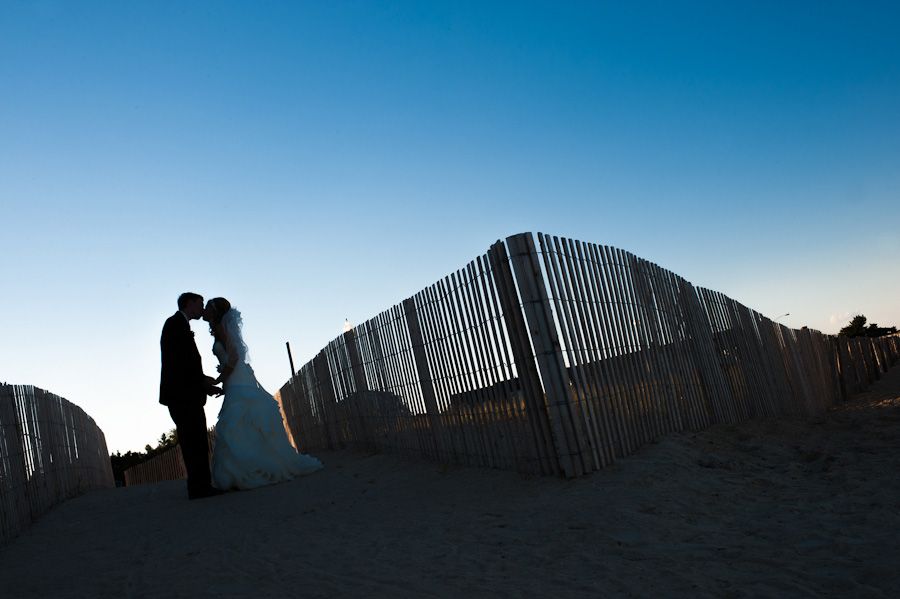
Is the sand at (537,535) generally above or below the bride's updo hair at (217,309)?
below

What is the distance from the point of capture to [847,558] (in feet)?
8.86

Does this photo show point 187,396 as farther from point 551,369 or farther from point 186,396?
point 551,369

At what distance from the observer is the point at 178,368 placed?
6.03 meters

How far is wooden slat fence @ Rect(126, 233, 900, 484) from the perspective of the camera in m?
4.55

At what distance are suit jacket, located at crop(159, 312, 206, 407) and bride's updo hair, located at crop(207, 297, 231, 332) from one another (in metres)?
0.54

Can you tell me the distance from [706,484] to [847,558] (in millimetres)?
1324

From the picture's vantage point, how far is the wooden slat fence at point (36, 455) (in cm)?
490

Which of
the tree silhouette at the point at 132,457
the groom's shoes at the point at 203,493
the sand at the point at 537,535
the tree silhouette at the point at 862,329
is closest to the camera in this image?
the sand at the point at 537,535

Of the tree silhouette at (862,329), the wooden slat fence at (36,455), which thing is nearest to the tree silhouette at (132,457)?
the wooden slat fence at (36,455)

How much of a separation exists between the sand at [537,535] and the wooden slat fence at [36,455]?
235 mm

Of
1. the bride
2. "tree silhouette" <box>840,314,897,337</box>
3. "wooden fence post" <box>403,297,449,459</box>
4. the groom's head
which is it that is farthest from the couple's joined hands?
"tree silhouette" <box>840,314,897,337</box>

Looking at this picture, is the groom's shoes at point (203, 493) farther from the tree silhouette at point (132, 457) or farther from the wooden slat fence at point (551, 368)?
the tree silhouette at point (132, 457)

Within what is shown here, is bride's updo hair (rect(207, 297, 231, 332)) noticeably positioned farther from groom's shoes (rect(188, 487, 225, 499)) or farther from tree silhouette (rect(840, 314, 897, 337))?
tree silhouette (rect(840, 314, 897, 337))

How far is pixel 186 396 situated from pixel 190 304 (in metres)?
0.88
